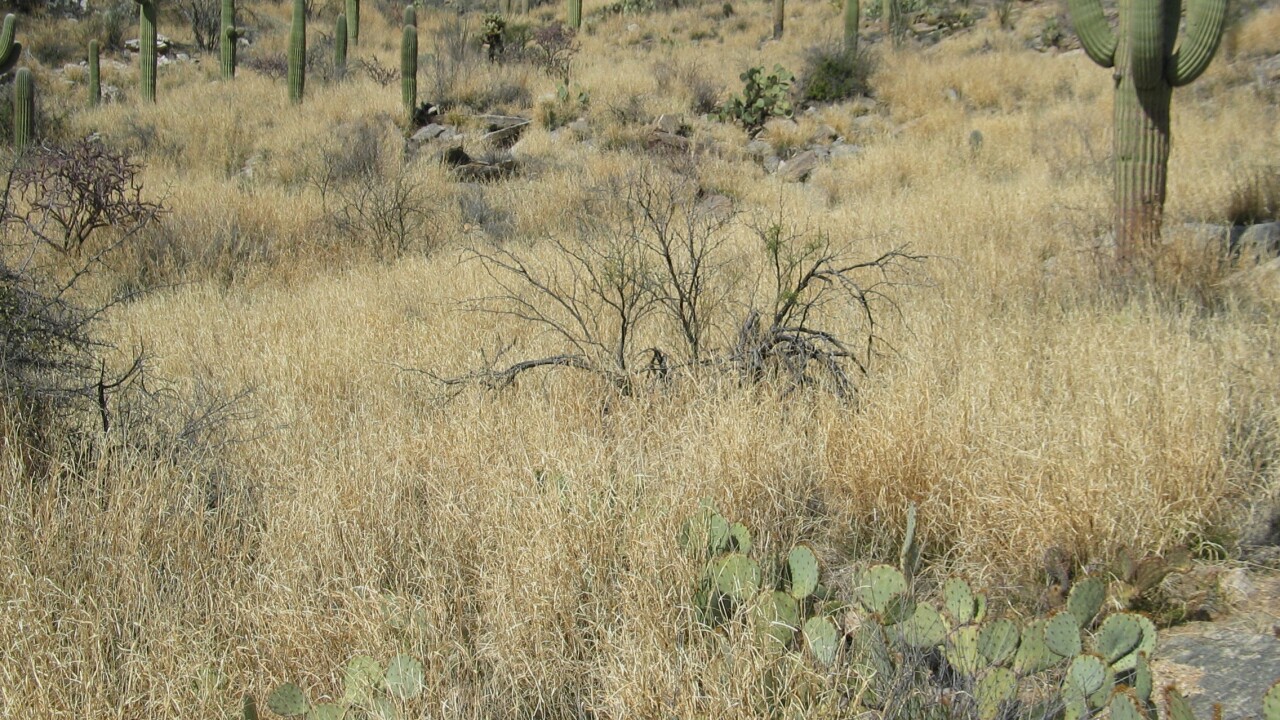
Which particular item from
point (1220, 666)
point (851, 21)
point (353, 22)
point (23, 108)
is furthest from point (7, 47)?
point (1220, 666)

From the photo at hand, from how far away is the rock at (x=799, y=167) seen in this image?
1331 centimetres

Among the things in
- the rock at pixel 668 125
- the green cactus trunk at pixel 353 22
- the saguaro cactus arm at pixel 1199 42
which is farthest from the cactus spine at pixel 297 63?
the saguaro cactus arm at pixel 1199 42

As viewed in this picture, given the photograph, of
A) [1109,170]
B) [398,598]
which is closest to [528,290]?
[398,598]

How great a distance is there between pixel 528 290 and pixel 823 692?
561cm

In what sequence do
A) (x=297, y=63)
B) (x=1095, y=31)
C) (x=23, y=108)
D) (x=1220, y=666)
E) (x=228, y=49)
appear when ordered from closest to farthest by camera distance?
(x=1220, y=666)
(x=1095, y=31)
(x=23, y=108)
(x=297, y=63)
(x=228, y=49)

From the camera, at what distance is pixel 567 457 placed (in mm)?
3807

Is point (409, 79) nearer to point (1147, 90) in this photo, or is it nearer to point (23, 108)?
point (23, 108)

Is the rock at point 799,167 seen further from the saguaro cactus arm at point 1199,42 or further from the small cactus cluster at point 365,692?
the small cactus cluster at point 365,692

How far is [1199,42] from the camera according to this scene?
6.67m

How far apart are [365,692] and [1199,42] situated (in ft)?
23.1

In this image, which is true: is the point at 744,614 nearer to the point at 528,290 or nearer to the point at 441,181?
the point at 528,290

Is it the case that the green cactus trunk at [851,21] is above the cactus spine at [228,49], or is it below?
above

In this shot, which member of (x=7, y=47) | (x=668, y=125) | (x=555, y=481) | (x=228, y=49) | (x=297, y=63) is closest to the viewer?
(x=555, y=481)

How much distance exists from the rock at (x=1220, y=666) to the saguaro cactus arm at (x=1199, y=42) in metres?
5.15
